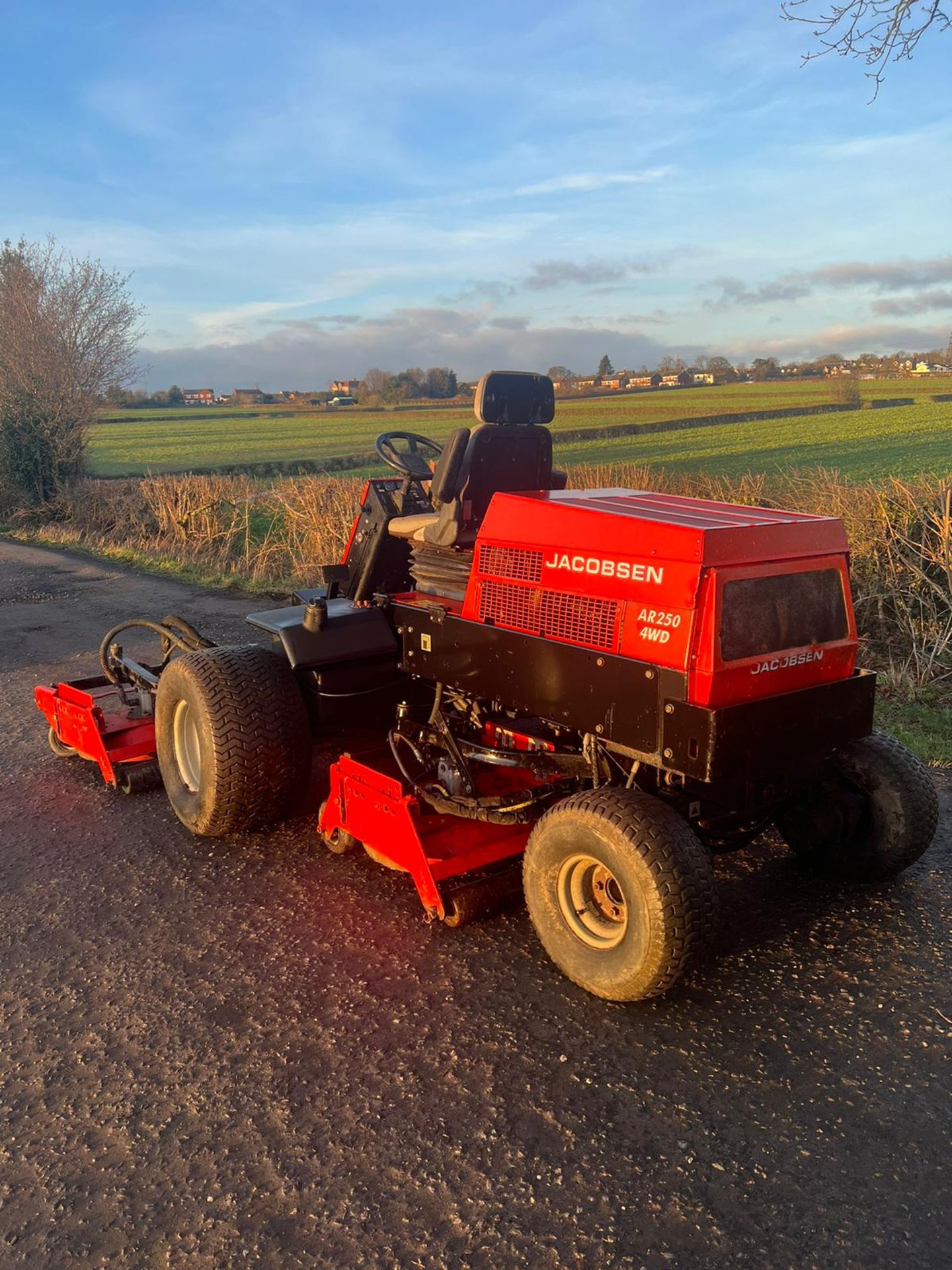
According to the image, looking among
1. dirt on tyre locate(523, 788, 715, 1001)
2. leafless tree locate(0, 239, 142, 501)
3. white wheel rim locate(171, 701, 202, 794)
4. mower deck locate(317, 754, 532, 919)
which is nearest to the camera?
dirt on tyre locate(523, 788, 715, 1001)

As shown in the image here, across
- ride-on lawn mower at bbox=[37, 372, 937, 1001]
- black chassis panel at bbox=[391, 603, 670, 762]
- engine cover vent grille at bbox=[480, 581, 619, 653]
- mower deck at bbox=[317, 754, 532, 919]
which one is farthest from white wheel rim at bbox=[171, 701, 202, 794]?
engine cover vent grille at bbox=[480, 581, 619, 653]

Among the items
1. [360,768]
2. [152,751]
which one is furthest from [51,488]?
[360,768]

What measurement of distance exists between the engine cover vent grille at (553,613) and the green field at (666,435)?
14152mm

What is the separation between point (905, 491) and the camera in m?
7.77

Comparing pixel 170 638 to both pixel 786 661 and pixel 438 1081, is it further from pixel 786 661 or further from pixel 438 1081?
pixel 786 661

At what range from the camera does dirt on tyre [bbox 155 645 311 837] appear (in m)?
4.20

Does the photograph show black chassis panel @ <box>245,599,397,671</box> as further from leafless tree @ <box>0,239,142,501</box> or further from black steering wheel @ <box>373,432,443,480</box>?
leafless tree @ <box>0,239,142,501</box>

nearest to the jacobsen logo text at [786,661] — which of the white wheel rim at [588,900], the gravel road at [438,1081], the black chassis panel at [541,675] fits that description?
the black chassis panel at [541,675]

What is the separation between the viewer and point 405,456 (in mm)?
5145

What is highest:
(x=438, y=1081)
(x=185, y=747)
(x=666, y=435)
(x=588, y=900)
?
(x=666, y=435)

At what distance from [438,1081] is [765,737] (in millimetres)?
1518

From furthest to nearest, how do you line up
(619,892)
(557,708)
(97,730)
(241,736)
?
(97,730)
(241,736)
(557,708)
(619,892)

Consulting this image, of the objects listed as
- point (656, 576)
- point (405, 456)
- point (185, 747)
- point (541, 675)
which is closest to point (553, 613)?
point (541, 675)

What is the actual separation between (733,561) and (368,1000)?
77.0 inches
